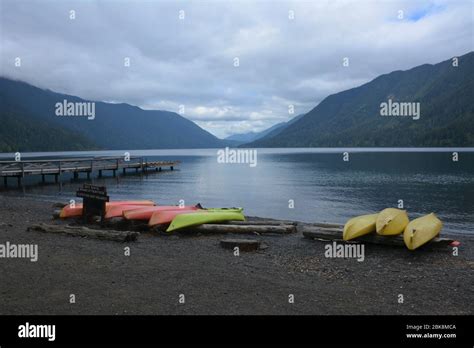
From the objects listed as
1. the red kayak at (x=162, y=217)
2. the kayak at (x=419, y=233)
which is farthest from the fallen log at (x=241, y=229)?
the kayak at (x=419, y=233)

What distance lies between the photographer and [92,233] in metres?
14.7

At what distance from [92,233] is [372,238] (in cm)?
1024

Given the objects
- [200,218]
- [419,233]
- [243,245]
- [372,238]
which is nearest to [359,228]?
[372,238]

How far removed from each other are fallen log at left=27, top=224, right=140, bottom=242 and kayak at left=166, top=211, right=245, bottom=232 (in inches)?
80.0

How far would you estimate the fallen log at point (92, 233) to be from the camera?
46.7 feet

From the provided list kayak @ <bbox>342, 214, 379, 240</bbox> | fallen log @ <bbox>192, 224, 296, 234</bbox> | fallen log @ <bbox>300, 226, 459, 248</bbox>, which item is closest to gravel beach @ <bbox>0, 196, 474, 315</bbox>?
fallen log @ <bbox>300, 226, 459, 248</bbox>

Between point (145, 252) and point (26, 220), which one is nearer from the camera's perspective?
point (145, 252)

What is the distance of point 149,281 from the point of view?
9.22 meters

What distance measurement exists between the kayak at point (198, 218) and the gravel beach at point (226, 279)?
6.08ft

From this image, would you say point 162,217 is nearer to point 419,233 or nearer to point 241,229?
point 241,229

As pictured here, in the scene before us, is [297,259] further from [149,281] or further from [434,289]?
[149,281]

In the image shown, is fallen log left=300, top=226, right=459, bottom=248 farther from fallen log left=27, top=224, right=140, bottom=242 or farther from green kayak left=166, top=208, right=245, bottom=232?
fallen log left=27, top=224, right=140, bottom=242

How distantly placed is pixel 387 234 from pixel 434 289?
4.16 metres
